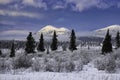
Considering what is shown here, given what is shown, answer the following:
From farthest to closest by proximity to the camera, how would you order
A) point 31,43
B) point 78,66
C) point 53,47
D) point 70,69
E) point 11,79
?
point 53,47
point 31,43
point 78,66
point 70,69
point 11,79

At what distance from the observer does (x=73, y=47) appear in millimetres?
77250

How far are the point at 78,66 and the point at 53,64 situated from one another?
220 centimetres

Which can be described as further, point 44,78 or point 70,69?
point 70,69

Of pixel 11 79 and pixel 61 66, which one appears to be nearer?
pixel 11 79

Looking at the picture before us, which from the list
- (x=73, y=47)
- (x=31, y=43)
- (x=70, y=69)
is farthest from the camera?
(x=73, y=47)

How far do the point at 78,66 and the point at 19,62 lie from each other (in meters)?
5.06

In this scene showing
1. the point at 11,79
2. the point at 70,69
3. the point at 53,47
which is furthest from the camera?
the point at 53,47

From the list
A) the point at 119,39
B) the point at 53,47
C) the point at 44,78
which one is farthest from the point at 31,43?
the point at 44,78

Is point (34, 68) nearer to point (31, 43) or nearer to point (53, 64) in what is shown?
point (53, 64)

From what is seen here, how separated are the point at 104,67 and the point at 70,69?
308cm

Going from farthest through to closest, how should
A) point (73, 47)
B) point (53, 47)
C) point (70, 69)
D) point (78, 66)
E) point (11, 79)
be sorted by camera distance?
point (53, 47)
point (73, 47)
point (78, 66)
point (70, 69)
point (11, 79)

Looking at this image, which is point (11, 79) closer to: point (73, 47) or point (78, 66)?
point (78, 66)

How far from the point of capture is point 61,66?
54.7 feet

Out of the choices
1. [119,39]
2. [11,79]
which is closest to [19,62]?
[11,79]
